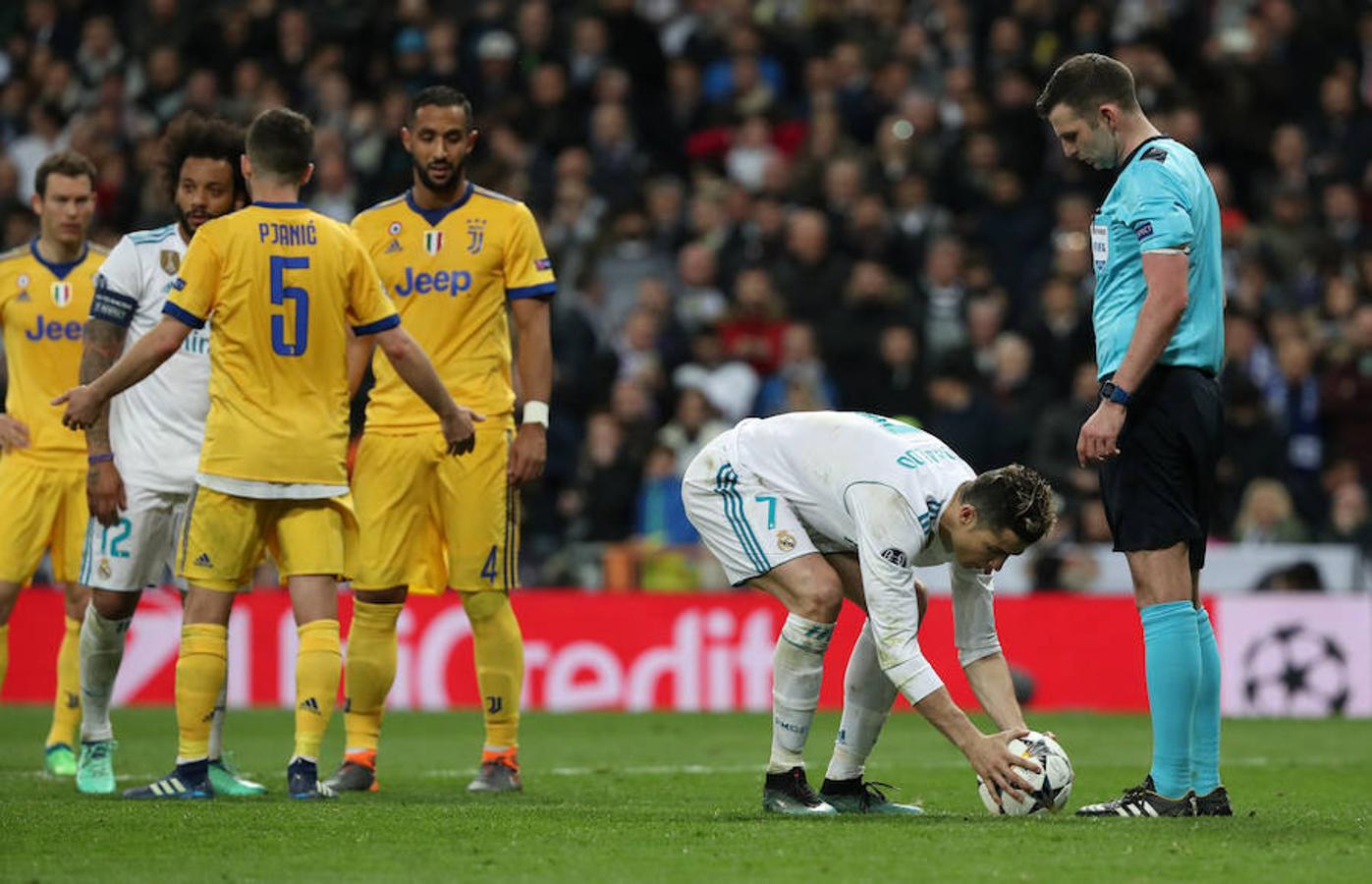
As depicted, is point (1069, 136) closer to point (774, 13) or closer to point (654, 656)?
point (654, 656)

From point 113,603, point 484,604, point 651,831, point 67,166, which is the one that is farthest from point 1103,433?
point 67,166

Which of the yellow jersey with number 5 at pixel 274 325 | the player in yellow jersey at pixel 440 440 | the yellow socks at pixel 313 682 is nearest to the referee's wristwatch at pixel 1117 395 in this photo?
the player in yellow jersey at pixel 440 440

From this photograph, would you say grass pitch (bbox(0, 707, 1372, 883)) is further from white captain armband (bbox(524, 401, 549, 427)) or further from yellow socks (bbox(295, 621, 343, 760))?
white captain armband (bbox(524, 401, 549, 427))

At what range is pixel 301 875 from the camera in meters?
5.77

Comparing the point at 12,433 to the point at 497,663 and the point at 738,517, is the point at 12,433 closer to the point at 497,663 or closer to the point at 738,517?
the point at 497,663

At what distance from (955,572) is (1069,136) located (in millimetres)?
1595

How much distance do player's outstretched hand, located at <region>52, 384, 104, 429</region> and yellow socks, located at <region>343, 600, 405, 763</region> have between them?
155 centimetres

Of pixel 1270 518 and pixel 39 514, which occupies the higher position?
pixel 1270 518

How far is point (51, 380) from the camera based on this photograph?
9883 millimetres

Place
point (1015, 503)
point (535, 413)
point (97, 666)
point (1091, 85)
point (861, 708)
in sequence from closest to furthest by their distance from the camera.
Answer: point (1015, 503), point (1091, 85), point (861, 708), point (97, 666), point (535, 413)

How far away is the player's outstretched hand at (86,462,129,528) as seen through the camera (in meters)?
8.30

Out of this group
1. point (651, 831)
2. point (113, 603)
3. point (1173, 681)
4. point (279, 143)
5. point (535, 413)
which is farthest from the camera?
point (535, 413)

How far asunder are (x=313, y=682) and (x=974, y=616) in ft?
8.36

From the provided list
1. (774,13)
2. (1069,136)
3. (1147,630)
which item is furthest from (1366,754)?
(774,13)
